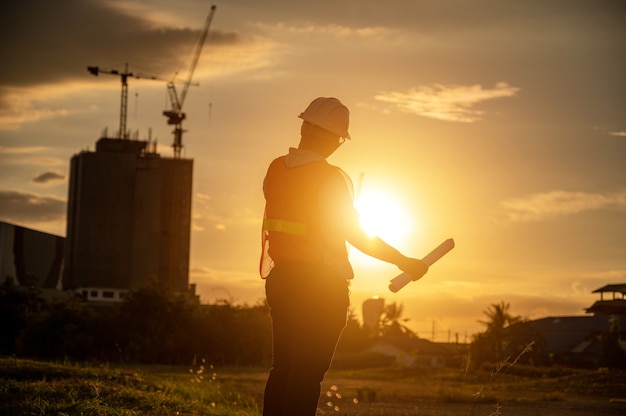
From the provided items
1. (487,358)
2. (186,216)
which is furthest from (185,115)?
(487,358)

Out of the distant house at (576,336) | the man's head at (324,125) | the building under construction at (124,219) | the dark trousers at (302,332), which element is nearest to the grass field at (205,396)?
the dark trousers at (302,332)

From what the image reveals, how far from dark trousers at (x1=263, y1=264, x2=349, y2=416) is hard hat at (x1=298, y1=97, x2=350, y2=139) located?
992 mm

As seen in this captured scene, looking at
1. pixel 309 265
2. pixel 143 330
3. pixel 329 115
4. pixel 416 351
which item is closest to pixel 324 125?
pixel 329 115

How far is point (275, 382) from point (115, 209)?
459 ft

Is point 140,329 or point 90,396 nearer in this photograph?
point 90,396

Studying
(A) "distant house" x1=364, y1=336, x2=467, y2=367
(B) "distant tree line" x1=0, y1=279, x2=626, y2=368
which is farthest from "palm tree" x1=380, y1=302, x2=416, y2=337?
(B) "distant tree line" x1=0, y1=279, x2=626, y2=368

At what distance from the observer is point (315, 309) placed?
7.11m

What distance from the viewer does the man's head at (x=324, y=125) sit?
7.32 meters

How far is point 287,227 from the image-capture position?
7.21 metres

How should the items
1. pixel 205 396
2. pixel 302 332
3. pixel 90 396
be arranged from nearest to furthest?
pixel 302 332, pixel 90 396, pixel 205 396

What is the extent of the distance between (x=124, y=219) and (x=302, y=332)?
458 feet

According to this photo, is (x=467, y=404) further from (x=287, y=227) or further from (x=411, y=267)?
(x=287, y=227)

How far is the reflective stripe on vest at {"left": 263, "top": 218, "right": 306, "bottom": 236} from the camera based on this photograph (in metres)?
7.18

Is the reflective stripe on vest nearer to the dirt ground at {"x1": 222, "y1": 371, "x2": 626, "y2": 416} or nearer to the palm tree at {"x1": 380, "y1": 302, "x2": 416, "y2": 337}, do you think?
the dirt ground at {"x1": 222, "y1": 371, "x2": 626, "y2": 416}
